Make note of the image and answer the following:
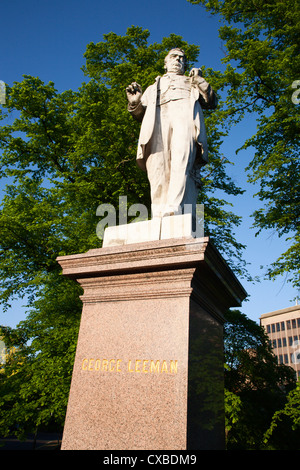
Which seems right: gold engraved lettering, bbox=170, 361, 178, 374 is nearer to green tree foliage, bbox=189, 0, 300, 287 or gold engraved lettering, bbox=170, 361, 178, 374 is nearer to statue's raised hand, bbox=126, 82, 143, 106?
statue's raised hand, bbox=126, 82, 143, 106

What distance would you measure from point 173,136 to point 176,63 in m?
1.15

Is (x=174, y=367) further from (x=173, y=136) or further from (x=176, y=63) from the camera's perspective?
(x=176, y=63)

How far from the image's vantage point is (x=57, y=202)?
13.4m

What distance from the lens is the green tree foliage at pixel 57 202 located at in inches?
396

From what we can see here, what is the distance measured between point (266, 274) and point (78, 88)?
9.05 meters

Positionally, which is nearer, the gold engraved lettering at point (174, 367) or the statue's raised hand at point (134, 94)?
→ the gold engraved lettering at point (174, 367)

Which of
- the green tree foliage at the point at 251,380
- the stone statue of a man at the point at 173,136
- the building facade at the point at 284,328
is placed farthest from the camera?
the building facade at the point at 284,328

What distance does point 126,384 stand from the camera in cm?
288

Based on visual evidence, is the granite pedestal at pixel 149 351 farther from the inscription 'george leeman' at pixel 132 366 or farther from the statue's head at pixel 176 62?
the statue's head at pixel 176 62

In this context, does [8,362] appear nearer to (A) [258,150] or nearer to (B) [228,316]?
(B) [228,316]

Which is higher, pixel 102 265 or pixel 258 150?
pixel 258 150

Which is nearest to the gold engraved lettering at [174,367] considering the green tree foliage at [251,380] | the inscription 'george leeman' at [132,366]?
the inscription 'george leeman' at [132,366]

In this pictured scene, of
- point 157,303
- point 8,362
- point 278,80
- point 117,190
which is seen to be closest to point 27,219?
point 117,190

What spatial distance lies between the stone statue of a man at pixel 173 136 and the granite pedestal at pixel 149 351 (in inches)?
31.3
